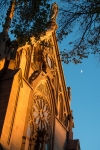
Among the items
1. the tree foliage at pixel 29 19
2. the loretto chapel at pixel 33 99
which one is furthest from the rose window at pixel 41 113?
the tree foliage at pixel 29 19

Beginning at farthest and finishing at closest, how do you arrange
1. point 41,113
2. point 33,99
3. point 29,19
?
point 41,113, point 33,99, point 29,19

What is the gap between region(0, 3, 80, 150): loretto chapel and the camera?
38.5 ft

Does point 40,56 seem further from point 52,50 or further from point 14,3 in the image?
point 14,3

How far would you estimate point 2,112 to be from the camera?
441 inches

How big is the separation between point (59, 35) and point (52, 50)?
9.18 metres

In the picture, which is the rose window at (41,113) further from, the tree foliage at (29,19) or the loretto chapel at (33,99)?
the tree foliage at (29,19)

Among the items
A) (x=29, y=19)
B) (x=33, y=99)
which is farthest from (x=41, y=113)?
(x=29, y=19)

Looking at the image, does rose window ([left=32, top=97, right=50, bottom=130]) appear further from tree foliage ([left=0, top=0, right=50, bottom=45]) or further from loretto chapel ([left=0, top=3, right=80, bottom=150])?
tree foliage ([left=0, top=0, right=50, bottom=45])

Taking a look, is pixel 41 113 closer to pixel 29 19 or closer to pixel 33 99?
pixel 33 99

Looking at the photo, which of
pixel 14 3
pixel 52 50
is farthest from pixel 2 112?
pixel 52 50

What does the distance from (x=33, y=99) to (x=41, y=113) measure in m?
1.15

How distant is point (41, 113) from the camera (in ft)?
51.1

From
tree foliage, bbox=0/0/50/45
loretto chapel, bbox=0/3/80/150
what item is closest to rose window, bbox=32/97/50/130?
loretto chapel, bbox=0/3/80/150

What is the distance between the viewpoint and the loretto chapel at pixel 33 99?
462 inches
